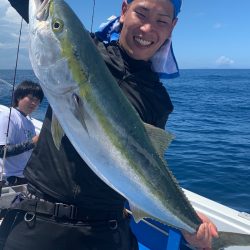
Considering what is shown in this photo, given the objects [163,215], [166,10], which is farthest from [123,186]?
[166,10]

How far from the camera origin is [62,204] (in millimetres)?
2566

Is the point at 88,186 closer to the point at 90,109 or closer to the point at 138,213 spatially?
the point at 138,213

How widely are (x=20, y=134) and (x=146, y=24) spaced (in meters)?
3.94

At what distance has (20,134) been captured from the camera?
6.02 meters

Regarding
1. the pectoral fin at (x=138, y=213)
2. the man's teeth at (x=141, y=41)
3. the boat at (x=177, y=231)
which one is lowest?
the boat at (x=177, y=231)

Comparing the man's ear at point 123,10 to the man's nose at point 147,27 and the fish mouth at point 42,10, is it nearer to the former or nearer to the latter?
the man's nose at point 147,27

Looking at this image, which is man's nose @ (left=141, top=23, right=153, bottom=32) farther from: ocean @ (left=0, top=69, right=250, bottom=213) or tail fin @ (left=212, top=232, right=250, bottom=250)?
ocean @ (left=0, top=69, right=250, bottom=213)

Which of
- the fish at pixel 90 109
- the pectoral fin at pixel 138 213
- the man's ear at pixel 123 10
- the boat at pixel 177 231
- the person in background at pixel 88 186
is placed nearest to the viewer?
the fish at pixel 90 109

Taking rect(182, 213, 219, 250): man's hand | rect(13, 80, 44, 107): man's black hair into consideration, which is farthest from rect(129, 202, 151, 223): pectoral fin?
rect(13, 80, 44, 107): man's black hair

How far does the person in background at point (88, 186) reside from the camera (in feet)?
8.41

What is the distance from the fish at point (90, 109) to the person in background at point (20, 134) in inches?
142

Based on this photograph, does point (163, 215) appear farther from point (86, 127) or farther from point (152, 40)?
point (152, 40)

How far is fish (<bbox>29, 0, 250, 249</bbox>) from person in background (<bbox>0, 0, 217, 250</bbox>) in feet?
1.28

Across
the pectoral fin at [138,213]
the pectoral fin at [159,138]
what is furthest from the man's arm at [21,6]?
the pectoral fin at [138,213]
